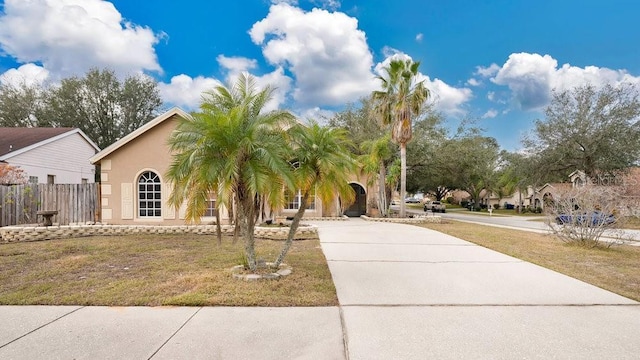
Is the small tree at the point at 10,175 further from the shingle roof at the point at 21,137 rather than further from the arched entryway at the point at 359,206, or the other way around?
the arched entryway at the point at 359,206

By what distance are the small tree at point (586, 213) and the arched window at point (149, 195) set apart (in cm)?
1554

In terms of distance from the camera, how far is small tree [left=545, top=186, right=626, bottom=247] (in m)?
10.4

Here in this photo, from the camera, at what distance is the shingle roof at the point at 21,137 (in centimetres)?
1913

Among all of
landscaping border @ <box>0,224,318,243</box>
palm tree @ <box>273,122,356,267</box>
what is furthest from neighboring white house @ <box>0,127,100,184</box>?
palm tree @ <box>273,122,356,267</box>

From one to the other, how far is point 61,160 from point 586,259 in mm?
28107

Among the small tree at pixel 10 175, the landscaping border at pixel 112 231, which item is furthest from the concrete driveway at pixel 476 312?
the small tree at pixel 10 175

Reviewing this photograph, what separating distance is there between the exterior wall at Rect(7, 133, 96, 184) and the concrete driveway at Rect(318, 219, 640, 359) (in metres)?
21.0

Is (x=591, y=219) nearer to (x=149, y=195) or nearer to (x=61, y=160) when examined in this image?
(x=149, y=195)

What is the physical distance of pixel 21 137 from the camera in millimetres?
20984

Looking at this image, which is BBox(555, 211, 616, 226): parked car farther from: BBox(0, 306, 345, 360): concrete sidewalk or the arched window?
the arched window

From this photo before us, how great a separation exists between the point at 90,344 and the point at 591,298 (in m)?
7.41

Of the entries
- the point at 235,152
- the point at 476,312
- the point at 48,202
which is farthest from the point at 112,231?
the point at 476,312

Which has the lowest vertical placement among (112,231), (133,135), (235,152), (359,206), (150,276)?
(150,276)

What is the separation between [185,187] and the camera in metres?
6.04
